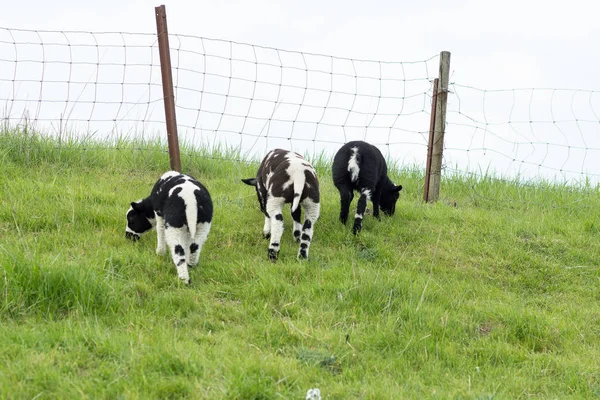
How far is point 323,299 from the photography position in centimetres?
758

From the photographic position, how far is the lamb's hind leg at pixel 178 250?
7848 millimetres

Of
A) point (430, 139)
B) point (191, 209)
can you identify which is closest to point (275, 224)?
point (191, 209)

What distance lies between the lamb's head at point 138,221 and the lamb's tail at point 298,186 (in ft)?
5.72

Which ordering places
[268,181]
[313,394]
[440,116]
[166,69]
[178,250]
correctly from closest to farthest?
[313,394], [178,250], [268,181], [166,69], [440,116]

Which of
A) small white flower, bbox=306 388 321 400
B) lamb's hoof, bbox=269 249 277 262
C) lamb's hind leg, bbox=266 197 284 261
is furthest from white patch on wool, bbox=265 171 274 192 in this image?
small white flower, bbox=306 388 321 400

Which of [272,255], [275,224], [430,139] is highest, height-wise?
Answer: [430,139]

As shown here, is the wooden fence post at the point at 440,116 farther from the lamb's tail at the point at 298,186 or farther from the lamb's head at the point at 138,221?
the lamb's head at the point at 138,221

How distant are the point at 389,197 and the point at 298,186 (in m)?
2.81

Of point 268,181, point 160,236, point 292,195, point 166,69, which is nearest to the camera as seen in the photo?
point 160,236

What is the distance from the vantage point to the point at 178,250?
7.87 metres

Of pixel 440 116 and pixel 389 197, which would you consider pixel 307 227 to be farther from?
pixel 440 116

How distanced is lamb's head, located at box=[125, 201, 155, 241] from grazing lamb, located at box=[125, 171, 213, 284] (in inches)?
6.2

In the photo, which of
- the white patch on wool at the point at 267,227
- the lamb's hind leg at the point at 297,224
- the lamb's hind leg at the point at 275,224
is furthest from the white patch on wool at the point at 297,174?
→ the white patch on wool at the point at 267,227

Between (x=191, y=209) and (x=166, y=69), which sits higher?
(x=166, y=69)
